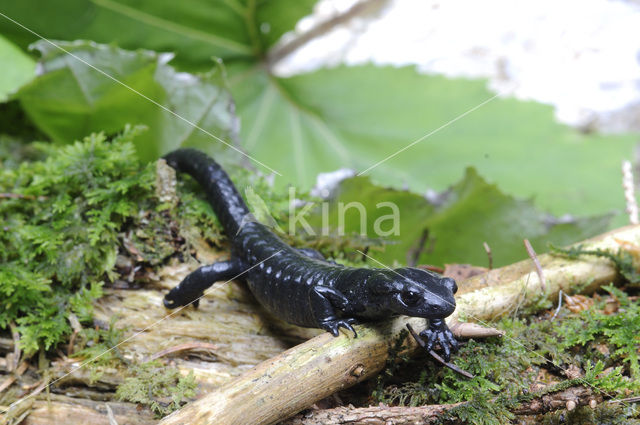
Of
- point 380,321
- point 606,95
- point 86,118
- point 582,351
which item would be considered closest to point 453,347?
point 380,321

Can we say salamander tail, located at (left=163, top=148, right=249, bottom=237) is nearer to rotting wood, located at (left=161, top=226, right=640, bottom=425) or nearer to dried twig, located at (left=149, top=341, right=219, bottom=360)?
dried twig, located at (left=149, top=341, right=219, bottom=360)

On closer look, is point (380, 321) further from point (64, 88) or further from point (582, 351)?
point (64, 88)

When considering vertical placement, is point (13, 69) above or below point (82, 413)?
above

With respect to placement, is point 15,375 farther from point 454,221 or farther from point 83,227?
point 454,221

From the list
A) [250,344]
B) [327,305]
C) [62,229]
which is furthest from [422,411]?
[62,229]

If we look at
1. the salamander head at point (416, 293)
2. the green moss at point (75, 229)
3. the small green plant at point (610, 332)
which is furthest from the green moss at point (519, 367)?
the green moss at point (75, 229)

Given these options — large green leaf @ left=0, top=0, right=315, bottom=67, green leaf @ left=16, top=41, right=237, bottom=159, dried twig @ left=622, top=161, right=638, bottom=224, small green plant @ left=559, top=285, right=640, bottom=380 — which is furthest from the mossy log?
large green leaf @ left=0, top=0, right=315, bottom=67

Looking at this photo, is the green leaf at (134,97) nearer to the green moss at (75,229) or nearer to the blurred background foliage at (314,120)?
the blurred background foliage at (314,120)
